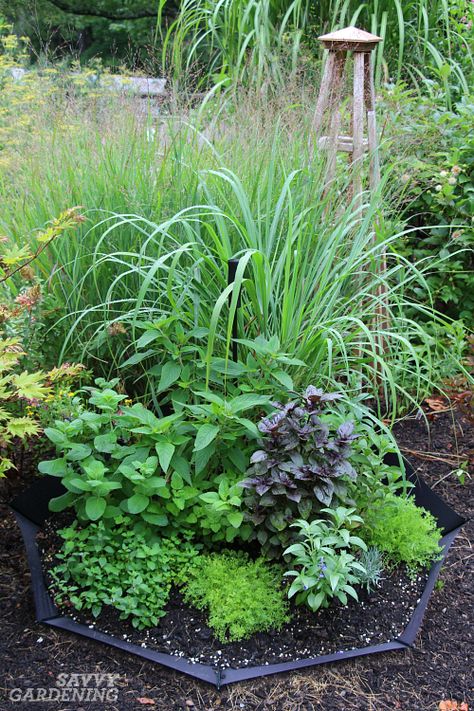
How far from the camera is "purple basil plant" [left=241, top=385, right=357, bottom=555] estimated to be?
2299mm

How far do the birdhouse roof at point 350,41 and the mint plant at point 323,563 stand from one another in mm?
2114

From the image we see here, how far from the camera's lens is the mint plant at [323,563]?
2.13 m

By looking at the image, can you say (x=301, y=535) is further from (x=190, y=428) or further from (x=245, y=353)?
(x=245, y=353)

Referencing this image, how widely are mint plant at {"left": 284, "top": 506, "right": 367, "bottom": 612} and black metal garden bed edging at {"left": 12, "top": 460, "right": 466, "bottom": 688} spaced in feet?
0.65

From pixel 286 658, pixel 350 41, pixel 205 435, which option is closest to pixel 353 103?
pixel 350 41

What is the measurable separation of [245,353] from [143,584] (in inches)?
38.6

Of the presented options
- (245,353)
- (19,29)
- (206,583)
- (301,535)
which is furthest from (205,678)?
(19,29)

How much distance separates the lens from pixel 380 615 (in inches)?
92.2

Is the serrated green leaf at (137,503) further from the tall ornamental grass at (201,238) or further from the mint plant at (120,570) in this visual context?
the tall ornamental grass at (201,238)

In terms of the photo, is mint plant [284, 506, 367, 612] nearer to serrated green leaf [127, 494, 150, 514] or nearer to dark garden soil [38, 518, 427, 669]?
dark garden soil [38, 518, 427, 669]

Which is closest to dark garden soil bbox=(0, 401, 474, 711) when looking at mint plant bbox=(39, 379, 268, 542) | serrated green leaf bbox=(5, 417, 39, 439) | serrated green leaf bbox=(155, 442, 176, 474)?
mint plant bbox=(39, 379, 268, 542)

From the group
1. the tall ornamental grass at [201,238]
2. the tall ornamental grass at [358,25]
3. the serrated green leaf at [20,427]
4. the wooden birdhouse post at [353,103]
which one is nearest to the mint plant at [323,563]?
the tall ornamental grass at [201,238]

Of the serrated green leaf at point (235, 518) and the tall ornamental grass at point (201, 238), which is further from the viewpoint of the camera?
the tall ornamental grass at point (201, 238)

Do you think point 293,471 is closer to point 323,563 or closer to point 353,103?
point 323,563
